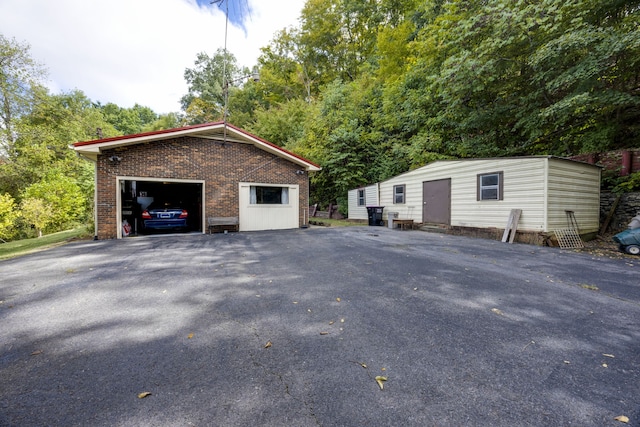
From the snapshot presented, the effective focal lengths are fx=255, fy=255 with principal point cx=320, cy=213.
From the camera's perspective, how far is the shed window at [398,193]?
12420 mm

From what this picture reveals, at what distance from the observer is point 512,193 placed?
8000 millimetres

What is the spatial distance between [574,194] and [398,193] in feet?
20.5

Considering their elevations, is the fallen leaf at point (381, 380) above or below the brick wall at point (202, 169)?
below

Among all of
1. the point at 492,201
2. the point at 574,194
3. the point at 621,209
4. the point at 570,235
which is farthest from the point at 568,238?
the point at 621,209

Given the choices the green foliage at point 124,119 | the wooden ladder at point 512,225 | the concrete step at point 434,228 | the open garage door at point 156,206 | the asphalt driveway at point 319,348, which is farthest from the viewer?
the green foliage at point 124,119

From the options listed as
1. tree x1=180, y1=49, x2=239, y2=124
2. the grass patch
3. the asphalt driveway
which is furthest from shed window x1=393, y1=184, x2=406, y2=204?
tree x1=180, y1=49, x2=239, y2=124

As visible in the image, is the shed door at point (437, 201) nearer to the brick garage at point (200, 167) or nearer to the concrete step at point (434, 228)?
the concrete step at point (434, 228)

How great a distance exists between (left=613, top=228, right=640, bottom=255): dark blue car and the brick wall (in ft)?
32.2

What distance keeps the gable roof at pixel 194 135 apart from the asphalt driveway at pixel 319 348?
193 inches

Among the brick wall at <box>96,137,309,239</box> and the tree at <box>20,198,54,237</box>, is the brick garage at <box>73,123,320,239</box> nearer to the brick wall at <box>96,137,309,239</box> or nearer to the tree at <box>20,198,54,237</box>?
the brick wall at <box>96,137,309,239</box>

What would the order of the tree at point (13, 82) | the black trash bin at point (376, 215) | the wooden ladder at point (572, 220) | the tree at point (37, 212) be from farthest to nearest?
1. the tree at point (13, 82)
2. the black trash bin at point (376, 215)
3. the tree at point (37, 212)
4. the wooden ladder at point (572, 220)

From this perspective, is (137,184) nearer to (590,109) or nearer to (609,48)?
(609,48)

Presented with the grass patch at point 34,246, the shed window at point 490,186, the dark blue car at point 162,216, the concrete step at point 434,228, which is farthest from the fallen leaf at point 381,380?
the dark blue car at point 162,216

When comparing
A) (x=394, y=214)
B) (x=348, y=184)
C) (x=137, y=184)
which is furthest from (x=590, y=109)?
(x=137, y=184)
